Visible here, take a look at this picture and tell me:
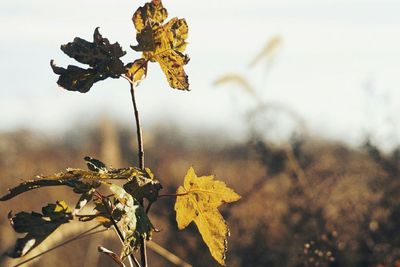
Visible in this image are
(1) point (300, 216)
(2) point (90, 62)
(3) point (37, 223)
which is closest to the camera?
(3) point (37, 223)

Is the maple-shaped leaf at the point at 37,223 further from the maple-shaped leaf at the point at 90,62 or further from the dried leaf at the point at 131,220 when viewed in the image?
the maple-shaped leaf at the point at 90,62

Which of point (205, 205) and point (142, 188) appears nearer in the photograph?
point (142, 188)

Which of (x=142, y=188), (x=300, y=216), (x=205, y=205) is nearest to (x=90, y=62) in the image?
(x=142, y=188)

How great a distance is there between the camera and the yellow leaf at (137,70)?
152 centimetres

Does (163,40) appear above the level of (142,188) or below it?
above

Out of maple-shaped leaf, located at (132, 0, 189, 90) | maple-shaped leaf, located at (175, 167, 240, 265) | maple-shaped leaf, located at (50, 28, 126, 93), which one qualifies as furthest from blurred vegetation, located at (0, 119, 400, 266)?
maple-shaped leaf, located at (50, 28, 126, 93)

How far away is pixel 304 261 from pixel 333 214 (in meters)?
1.83

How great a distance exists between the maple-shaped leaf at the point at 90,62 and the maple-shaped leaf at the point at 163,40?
0.06 metres

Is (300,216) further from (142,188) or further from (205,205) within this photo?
(142,188)

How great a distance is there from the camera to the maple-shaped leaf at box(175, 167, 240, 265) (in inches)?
60.4

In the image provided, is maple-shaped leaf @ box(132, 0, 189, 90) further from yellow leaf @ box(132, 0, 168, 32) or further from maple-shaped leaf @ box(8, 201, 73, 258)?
maple-shaped leaf @ box(8, 201, 73, 258)

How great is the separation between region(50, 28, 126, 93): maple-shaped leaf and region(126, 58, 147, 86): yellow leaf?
25 millimetres

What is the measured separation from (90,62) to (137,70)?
12cm

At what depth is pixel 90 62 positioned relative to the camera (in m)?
1.50
